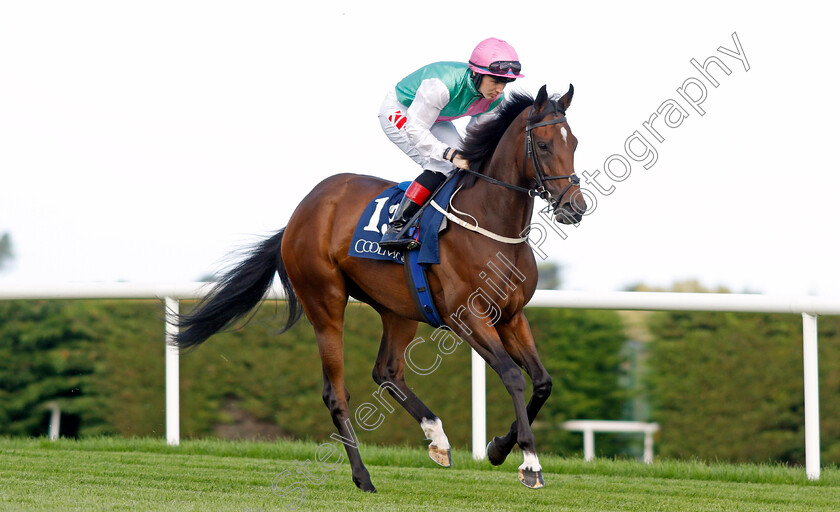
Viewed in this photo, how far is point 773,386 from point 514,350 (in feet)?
5.28

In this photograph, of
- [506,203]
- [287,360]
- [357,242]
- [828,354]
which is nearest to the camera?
[506,203]

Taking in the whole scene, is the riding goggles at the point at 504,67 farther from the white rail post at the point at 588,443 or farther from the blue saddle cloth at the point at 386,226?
the white rail post at the point at 588,443

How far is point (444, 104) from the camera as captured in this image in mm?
3963

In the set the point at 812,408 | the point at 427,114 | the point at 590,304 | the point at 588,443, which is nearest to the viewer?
the point at 427,114

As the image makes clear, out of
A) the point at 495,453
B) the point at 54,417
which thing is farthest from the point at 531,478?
the point at 54,417

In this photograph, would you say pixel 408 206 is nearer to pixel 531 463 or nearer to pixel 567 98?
pixel 567 98

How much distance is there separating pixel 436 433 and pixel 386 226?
3.14 feet

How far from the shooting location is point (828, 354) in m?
4.59

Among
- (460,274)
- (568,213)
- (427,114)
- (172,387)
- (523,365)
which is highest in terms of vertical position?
(427,114)

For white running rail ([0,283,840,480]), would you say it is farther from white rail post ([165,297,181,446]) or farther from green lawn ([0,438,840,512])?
green lawn ([0,438,840,512])

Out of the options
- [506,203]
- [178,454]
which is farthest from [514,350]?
[178,454]

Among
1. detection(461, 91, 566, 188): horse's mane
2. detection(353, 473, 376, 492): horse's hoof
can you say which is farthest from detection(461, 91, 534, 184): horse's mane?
detection(353, 473, 376, 492): horse's hoof

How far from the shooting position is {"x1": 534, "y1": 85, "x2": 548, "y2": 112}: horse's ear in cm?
365

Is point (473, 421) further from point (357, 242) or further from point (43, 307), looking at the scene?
point (43, 307)
